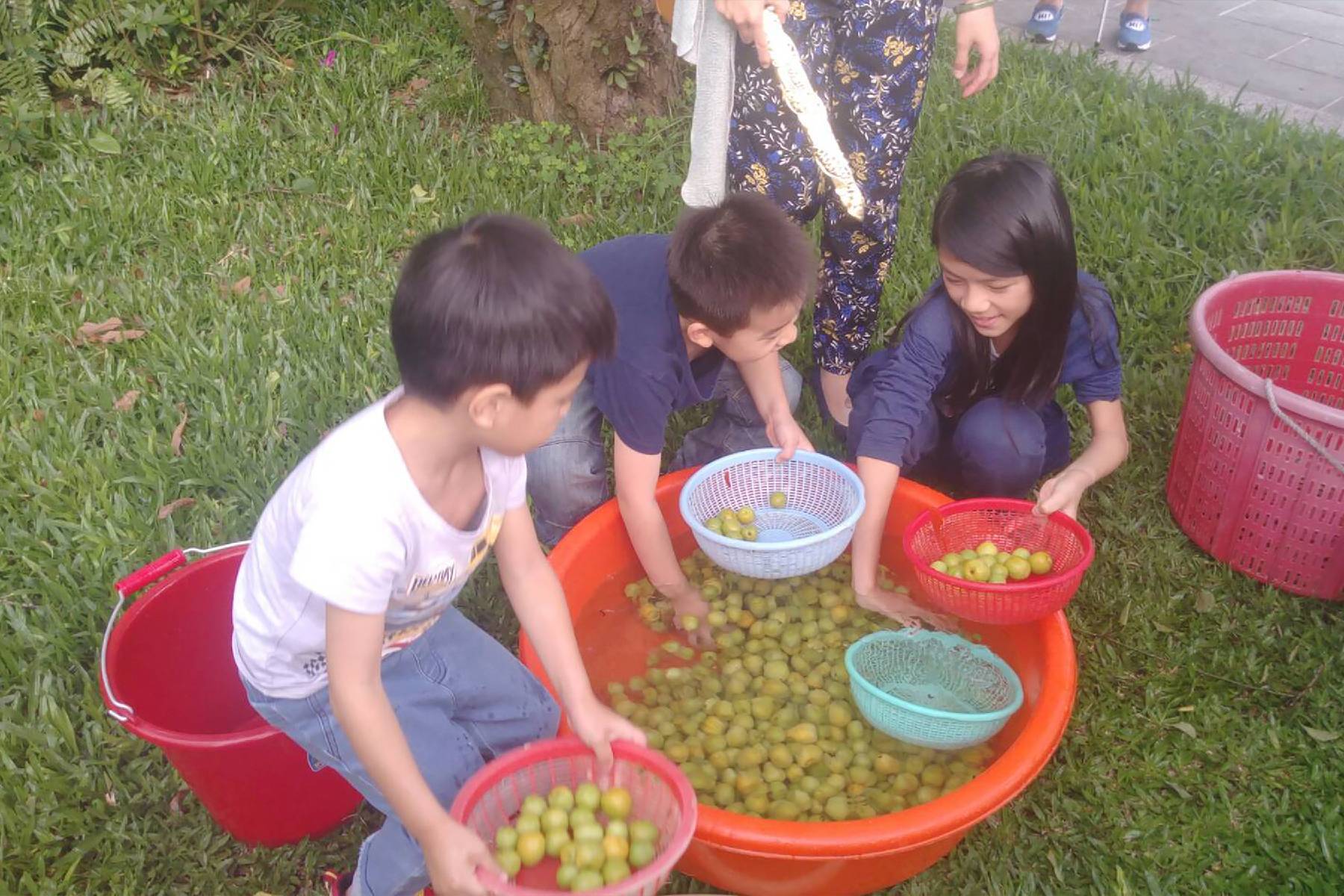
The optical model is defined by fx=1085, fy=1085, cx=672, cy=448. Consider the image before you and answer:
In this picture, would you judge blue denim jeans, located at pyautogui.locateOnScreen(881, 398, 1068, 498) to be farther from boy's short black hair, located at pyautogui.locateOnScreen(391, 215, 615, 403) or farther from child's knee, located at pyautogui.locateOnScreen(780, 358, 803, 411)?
boy's short black hair, located at pyautogui.locateOnScreen(391, 215, 615, 403)

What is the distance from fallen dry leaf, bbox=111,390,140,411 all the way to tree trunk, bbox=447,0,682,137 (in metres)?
1.87

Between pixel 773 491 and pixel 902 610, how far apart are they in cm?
44

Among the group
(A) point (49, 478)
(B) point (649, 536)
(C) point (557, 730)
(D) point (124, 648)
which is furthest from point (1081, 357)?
(A) point (49, 478)

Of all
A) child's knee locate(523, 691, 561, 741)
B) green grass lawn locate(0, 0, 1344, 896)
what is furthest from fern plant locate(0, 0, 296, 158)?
child's knee locate(523, 691, 561, 741)

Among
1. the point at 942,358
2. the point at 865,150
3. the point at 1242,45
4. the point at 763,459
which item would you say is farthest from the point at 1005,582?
the point at 1242,45

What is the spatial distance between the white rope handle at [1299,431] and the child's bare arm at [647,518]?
1.25m

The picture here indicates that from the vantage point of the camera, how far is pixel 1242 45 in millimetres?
4895

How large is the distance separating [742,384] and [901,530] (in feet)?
1.80

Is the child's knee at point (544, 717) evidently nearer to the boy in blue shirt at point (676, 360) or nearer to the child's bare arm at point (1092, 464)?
the boy in blue shirt at point (676, 360)

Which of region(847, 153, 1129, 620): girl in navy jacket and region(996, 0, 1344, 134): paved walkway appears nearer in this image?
region(847, 153, 1129, 620): girl in navy jacket

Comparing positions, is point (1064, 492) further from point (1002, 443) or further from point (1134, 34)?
point (1134, 34)

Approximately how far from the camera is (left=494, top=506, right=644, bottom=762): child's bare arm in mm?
1741

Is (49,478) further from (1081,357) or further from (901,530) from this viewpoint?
(1081,357)

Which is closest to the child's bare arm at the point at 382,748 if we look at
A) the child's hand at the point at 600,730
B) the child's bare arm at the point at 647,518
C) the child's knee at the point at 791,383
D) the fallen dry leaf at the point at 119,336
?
the child's hand at the point at 600,730
